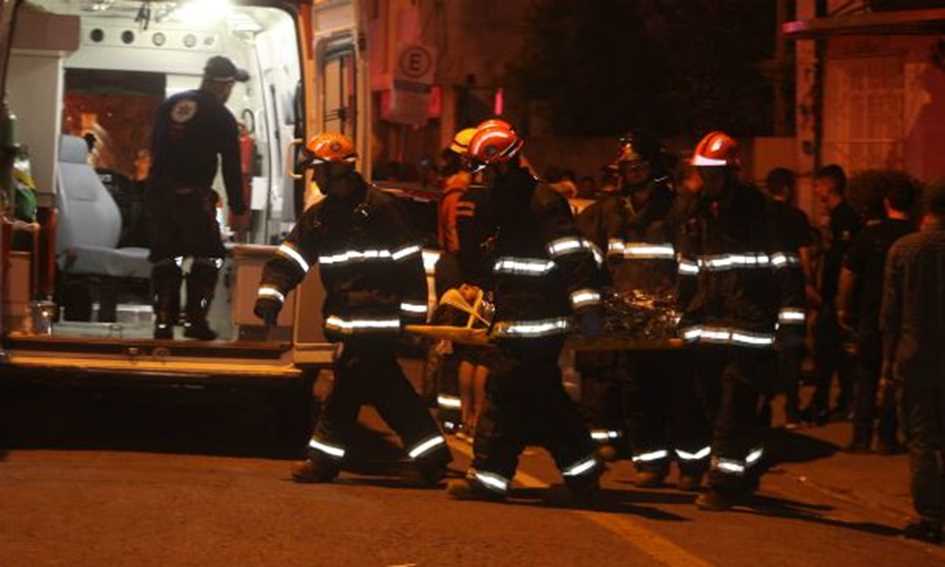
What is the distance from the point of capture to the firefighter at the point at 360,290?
1023 cm

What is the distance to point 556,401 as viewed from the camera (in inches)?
384

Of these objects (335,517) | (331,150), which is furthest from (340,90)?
(335,517)

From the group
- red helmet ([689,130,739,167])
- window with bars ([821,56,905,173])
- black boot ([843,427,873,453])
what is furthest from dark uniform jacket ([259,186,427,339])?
window with bars ([821,56,905,173])

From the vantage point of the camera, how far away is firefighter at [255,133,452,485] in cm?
1023

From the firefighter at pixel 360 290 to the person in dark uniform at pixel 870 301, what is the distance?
3.60m

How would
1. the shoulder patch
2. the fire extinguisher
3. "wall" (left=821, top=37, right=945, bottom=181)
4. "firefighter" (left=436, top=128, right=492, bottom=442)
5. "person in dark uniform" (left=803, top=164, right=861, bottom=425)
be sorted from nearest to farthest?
1. "firefighter" (left=436, top=128, right=492, bottom=442)
2. the shoulder patch
3. "person in dark uniform" (left=803, top=164, right=861, bottom=425)
4. the fire extinguisher
5. "wall" (left=821, top=37, right=945, bottom=181)

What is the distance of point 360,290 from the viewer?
10.3 meters

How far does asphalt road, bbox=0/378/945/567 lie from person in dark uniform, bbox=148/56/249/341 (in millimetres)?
718

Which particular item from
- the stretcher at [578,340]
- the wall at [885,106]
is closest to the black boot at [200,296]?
the stretcher at [578,340]

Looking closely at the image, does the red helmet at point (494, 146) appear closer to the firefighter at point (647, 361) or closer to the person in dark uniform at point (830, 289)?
the firefighter at point (647, 361)

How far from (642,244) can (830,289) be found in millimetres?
2877

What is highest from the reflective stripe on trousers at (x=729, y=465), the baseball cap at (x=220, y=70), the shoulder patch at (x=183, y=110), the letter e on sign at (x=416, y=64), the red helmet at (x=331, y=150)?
the letter e on sign at (x=416, y=64)

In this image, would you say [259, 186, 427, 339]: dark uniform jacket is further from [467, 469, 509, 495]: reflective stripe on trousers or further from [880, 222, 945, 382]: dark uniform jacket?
[880, 222, 945, 382]: dark uniform jacket

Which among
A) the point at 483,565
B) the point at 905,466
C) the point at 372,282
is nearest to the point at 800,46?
the point at 905,466
